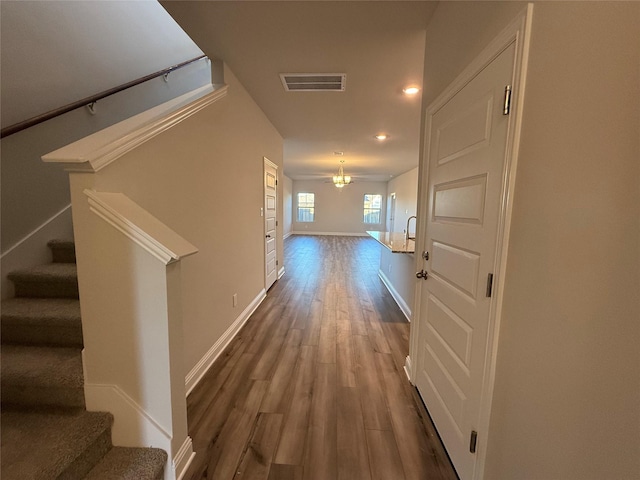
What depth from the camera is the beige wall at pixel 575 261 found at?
1.92 feet

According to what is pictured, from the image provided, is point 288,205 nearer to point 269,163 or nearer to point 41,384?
point 269,163

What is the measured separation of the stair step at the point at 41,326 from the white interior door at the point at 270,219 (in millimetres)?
2562

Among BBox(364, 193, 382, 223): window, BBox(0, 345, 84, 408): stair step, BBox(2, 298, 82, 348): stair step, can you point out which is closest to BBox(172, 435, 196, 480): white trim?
BBox(0, 345, 84, 408): stair step

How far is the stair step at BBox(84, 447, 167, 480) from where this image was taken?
118 centimetres

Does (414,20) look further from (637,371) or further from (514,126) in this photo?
(637,371)

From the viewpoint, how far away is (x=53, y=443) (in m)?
1.15

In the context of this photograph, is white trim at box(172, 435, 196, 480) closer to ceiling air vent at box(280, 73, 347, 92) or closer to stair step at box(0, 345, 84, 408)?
stair step at box(0, 345, 84, 408)

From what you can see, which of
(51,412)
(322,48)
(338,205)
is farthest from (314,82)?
(338,205)

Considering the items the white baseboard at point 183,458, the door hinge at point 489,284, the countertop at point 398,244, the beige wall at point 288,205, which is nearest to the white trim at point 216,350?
the white baseboard at point 183,458

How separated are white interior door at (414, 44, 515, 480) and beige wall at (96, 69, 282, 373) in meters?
1.71

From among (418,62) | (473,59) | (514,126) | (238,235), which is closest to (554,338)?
(514,126)

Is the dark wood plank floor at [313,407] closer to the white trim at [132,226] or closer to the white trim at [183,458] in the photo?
the white trim at [183,458]

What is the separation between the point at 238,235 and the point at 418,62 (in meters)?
2.42

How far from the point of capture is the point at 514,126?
0.98 meters
